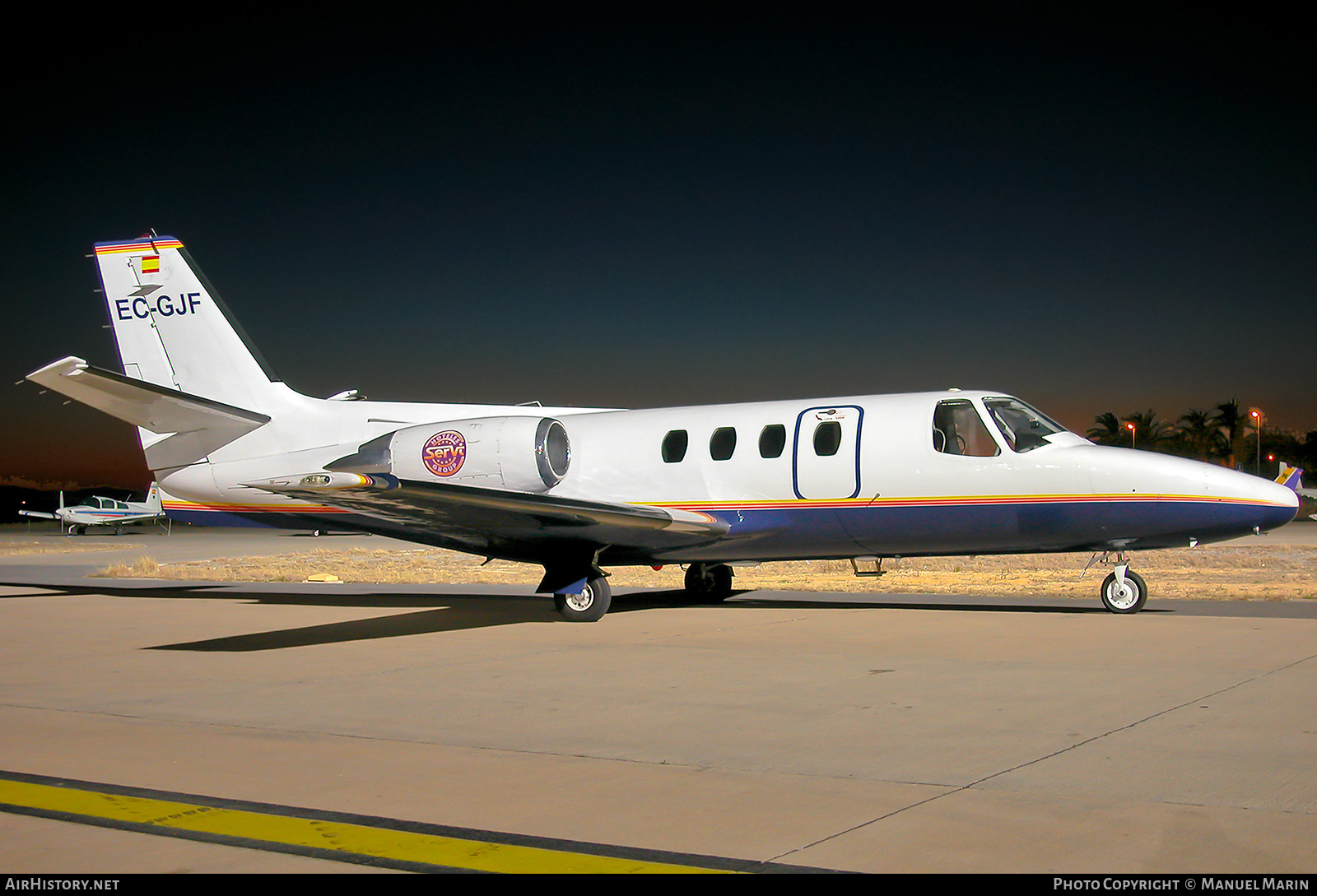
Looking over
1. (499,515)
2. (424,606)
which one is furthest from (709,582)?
(499,515)

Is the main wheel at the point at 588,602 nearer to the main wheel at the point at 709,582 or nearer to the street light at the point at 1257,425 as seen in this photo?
the main wheel at the point at 709,582

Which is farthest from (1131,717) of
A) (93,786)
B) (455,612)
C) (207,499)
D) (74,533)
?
(74,533)

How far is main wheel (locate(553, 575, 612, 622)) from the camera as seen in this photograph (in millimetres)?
14414

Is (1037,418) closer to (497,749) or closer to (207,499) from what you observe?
A: (497,749)

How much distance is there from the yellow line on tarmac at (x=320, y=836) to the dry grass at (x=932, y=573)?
1392 centimetres

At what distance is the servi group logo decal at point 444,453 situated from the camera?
1520 centimetres

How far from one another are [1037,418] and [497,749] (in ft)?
30.8

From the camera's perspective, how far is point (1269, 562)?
26.0m

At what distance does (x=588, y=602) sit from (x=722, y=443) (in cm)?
279

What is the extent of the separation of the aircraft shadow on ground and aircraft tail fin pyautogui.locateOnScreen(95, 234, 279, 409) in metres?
3.49

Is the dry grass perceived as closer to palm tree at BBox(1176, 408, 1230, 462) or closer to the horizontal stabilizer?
the horizontal stabilizer

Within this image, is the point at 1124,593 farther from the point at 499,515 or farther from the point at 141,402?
the point at 141,402

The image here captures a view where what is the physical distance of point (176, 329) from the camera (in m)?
17.4

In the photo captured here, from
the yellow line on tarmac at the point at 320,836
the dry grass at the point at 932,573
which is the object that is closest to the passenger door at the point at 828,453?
the dry grass at the point at 932,573
